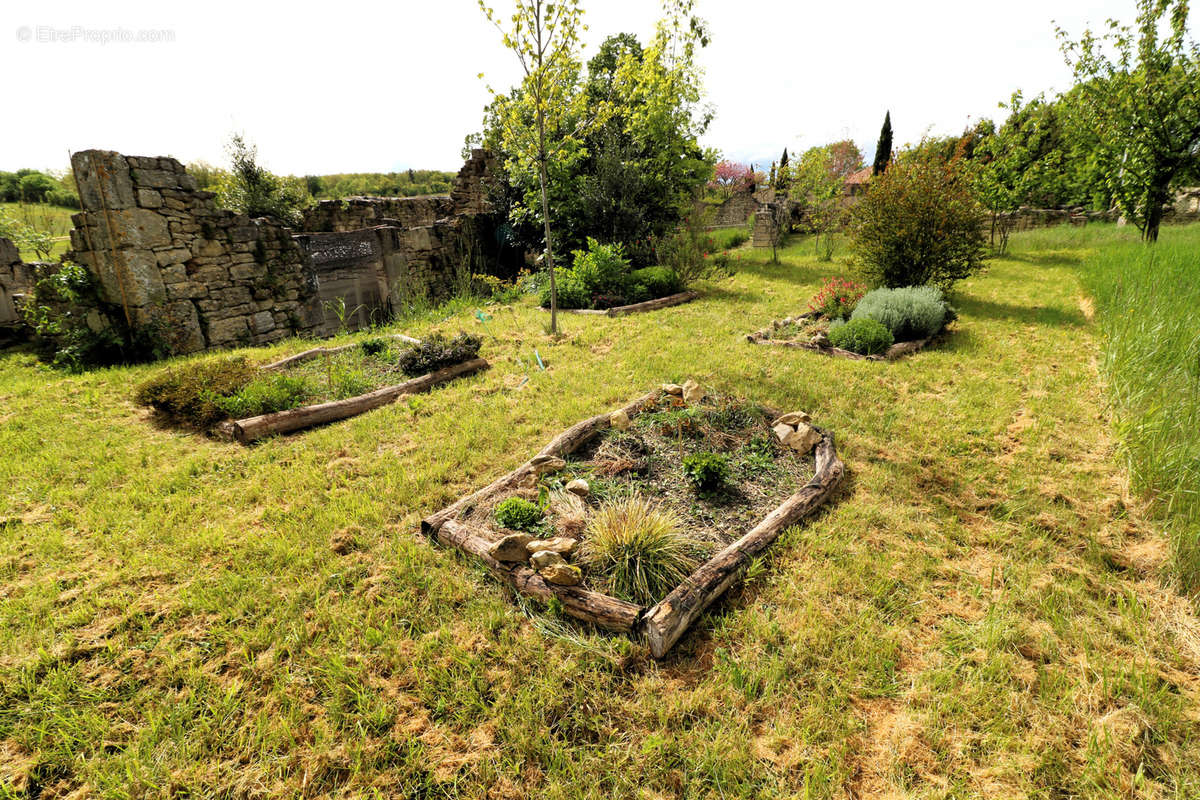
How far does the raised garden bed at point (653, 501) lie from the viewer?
2.60 metres

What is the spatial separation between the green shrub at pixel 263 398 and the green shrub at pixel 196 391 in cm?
8

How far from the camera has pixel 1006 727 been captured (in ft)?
6.55

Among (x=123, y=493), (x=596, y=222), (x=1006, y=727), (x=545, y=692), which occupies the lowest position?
(x=1006, y=727)

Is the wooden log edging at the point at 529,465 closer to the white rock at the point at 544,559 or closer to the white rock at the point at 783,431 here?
the white rock at the point at 544,559

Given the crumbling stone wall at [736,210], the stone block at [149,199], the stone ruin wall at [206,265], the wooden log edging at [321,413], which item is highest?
→ the crumbling stone wall at [736,210]

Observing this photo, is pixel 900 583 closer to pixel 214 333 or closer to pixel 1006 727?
pixel 1006 727

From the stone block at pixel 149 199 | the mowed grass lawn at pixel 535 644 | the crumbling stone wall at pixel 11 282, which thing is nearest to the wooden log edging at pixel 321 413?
the mowed grass lawn at pixel 535 644

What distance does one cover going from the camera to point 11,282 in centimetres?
744

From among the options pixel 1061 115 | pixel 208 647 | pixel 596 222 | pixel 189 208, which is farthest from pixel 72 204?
pixel 1061 115

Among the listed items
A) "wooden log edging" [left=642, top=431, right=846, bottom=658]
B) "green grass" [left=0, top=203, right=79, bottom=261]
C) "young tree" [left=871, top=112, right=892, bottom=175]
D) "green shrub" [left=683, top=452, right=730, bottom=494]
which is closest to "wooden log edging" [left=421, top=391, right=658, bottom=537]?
"green shrub" [left=683, top=452, right=730, bottom=494]

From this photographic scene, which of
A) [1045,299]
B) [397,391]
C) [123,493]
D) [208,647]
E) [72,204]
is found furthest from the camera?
[72,204]

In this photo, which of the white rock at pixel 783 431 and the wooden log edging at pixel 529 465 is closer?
the wooden log edging at pixel 529 465

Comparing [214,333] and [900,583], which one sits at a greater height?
[214,333]

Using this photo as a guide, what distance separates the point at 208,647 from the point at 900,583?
378 centimetres
